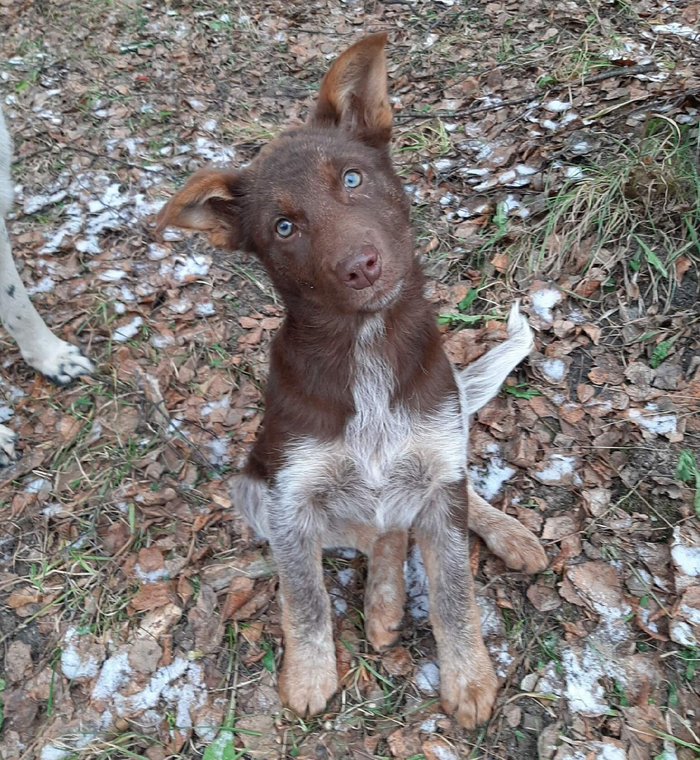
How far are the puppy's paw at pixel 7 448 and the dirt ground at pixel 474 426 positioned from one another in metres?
0.09

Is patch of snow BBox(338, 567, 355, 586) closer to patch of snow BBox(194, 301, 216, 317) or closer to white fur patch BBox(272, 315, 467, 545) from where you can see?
white fur patch BBox(272, 315, 467, 545)

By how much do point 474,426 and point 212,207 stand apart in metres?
2.03

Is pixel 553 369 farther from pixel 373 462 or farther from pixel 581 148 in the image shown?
pixel 581 148

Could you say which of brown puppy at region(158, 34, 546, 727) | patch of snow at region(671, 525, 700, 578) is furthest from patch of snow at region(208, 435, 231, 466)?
patch of snow at region(671, 525, 700, 578)

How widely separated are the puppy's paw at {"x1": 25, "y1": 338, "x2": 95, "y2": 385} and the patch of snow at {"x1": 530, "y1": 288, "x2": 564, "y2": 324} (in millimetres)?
3011

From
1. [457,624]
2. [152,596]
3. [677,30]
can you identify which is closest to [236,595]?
[152,596]

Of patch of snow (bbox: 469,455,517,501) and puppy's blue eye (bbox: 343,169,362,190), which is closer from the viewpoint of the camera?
puppy's blue eye (bbox: 343,169,362,190)

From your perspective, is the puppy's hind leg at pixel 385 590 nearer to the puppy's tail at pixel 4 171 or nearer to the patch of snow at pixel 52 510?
the patch of snow at pixel 52 510

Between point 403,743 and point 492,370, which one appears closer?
point 403,743

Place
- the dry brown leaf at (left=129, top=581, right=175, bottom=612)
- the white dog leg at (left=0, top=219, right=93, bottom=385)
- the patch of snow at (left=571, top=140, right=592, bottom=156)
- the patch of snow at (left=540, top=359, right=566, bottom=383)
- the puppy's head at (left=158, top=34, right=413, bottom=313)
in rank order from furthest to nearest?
1. the patch of snow at (left=571, top=140, right=592, bottom=156)
2. the white dog leg at (left=0, top=219, right=93, bottom=385)
3. the patch of snow at (left=540, top=359, right=566, bottom=383)
4. the dry brown leaf at (left=129, top=581, right=175, bottom=612)
5. the puppy's head at (left=158, top=34, right=413, bottom=313)

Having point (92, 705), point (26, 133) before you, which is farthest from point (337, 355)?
point (26, 133)

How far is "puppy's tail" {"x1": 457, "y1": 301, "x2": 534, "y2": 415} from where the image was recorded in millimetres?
3545

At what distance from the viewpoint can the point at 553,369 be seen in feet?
12.8

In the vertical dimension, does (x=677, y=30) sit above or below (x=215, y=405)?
above
